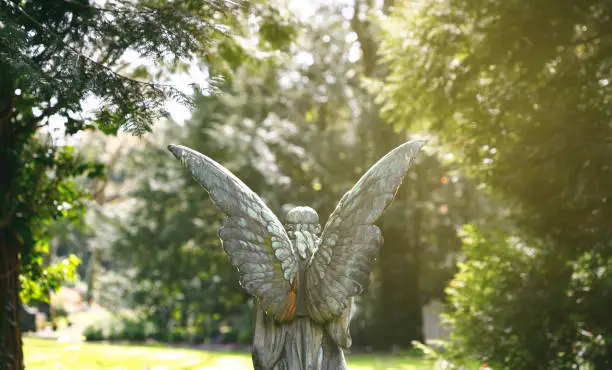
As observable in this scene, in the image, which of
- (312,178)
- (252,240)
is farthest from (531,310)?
(312,178)

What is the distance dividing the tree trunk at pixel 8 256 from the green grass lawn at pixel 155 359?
15.9ft

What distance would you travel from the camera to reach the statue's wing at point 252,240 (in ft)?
14.5

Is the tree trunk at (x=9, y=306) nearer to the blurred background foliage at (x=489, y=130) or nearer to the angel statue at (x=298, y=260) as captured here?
Result: the blurred background foliage at (x=489, y=130)


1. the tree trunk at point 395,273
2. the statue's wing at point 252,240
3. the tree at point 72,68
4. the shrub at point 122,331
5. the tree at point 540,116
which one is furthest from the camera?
the shrub at point 122,331

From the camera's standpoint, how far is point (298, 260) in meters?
4.80

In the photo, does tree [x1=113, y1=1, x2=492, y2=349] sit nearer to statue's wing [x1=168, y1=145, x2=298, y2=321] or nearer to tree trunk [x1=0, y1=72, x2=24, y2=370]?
tree trunk [x1=0, y1=72, x2=24, y2=370]

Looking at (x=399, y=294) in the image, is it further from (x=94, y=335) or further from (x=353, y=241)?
(x=353, y=241)

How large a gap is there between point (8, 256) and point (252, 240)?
171 inches

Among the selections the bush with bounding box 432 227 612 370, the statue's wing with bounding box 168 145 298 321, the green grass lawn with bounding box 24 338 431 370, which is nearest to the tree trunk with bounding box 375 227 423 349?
the green grass lawn with bounding box 24 338 431 370

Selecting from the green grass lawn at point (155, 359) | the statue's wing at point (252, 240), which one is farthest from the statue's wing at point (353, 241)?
the green grass lawn at point (155, 359)

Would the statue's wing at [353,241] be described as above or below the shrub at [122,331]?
above

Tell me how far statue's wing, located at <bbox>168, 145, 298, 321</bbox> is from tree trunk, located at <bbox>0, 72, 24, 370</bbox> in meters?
3.65

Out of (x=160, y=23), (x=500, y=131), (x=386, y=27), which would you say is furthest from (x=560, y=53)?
(x=160, y=23)

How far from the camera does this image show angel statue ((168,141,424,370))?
444 cm
